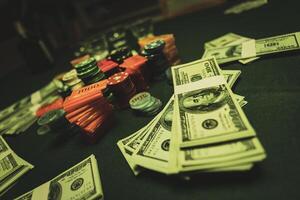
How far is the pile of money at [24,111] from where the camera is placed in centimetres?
124

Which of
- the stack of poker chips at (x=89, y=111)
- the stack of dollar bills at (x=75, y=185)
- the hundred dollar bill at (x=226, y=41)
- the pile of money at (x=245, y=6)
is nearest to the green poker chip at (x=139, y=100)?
the stack of poker chips at (x=89, y=111)

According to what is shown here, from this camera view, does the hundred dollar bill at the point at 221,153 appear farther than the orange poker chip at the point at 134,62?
No

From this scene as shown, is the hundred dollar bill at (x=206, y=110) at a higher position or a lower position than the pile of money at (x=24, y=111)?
higher

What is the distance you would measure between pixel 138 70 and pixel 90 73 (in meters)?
0.19

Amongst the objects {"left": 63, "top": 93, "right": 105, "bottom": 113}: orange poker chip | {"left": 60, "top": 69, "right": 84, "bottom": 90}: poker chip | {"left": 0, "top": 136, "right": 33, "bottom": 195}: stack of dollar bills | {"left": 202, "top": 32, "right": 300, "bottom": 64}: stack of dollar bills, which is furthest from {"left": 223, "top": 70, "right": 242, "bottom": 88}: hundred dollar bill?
{"left": 0, "top": 136, "right": 33, "bottom": 195}: stack of dollar bills

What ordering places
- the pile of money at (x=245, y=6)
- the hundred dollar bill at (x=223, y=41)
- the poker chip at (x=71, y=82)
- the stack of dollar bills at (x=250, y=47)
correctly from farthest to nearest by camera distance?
the pile of money at (x=245, y=6) < the hundred dollar bill at (x=223, y=41) < the poker chip at (x=71, y=82) < the stack of dollar bills at (x=250, y=47)

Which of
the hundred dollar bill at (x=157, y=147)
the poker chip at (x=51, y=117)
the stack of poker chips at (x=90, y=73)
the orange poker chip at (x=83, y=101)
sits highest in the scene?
the stack of poker chips at (x=90, y=73)

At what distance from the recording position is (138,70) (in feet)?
3.38

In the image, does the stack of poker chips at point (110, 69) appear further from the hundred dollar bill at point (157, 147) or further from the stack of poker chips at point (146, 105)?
Result: the hundred dollar bill at point (157, 147)

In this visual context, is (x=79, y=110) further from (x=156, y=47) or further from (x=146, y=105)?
(x=156, y=47)

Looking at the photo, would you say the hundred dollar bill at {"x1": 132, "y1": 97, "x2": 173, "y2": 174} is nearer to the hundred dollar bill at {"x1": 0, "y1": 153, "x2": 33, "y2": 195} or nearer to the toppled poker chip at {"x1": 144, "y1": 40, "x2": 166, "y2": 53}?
the toppled poker chip at {"x1": 144, "y1": 40, "x2": 166, "y2": 53}

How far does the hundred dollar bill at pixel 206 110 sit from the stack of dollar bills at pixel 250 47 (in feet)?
0.43

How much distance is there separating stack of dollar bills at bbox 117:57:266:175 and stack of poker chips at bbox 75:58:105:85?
0.30 metres

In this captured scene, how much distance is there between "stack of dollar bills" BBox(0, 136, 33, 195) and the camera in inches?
34.7
